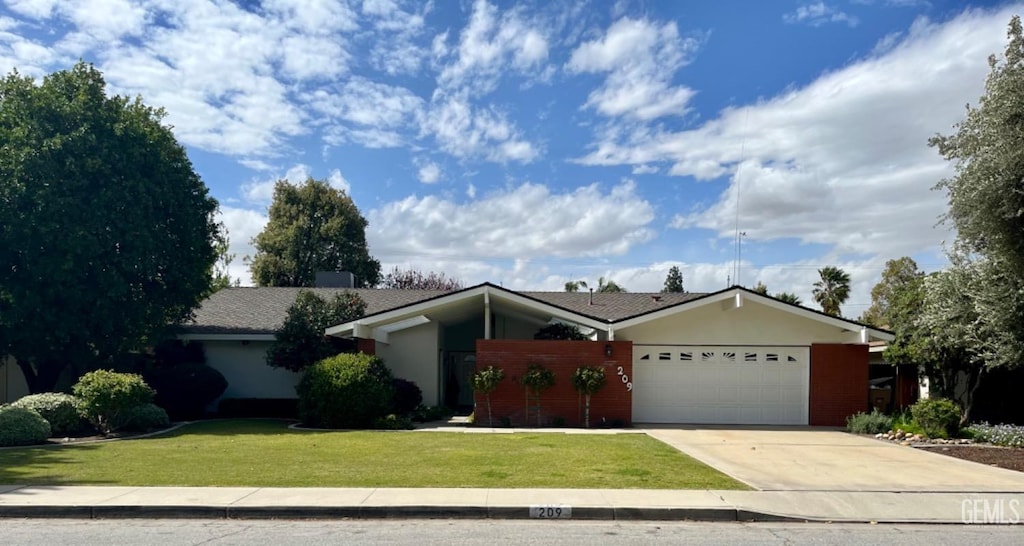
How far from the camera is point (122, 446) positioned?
47.7 feet

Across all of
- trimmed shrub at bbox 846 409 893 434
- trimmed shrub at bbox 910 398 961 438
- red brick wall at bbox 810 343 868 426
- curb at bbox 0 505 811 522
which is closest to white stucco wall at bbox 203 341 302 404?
curb at bbox 0 505 811 522

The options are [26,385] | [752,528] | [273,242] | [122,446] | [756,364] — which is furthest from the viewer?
[273,242]

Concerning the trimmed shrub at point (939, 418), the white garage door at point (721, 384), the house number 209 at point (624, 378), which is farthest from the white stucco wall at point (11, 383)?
the trimmed shrub at point (939, 418)

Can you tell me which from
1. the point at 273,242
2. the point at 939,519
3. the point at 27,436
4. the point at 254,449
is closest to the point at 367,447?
the point at 254,449

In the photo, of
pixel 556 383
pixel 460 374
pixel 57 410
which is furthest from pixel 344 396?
pixel 460 374

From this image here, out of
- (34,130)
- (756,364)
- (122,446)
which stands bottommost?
(122,446)

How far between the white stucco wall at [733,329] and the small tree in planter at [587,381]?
1.73m

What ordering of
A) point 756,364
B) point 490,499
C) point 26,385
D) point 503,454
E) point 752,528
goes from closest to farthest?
point 752,528
point 490,499
point 503,454
point 756,364
point 26,385

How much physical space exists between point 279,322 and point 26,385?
24.8ft

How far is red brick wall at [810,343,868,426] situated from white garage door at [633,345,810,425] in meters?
0.27

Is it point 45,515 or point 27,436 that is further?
point 27,436

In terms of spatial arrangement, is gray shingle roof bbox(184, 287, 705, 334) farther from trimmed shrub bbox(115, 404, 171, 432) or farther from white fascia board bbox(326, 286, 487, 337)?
trimmed shrub bbox(115, 404, 171, 432)

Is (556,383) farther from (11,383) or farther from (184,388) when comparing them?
(11,383)

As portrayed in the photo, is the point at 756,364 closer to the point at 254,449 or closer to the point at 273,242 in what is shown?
the point at 254,449
